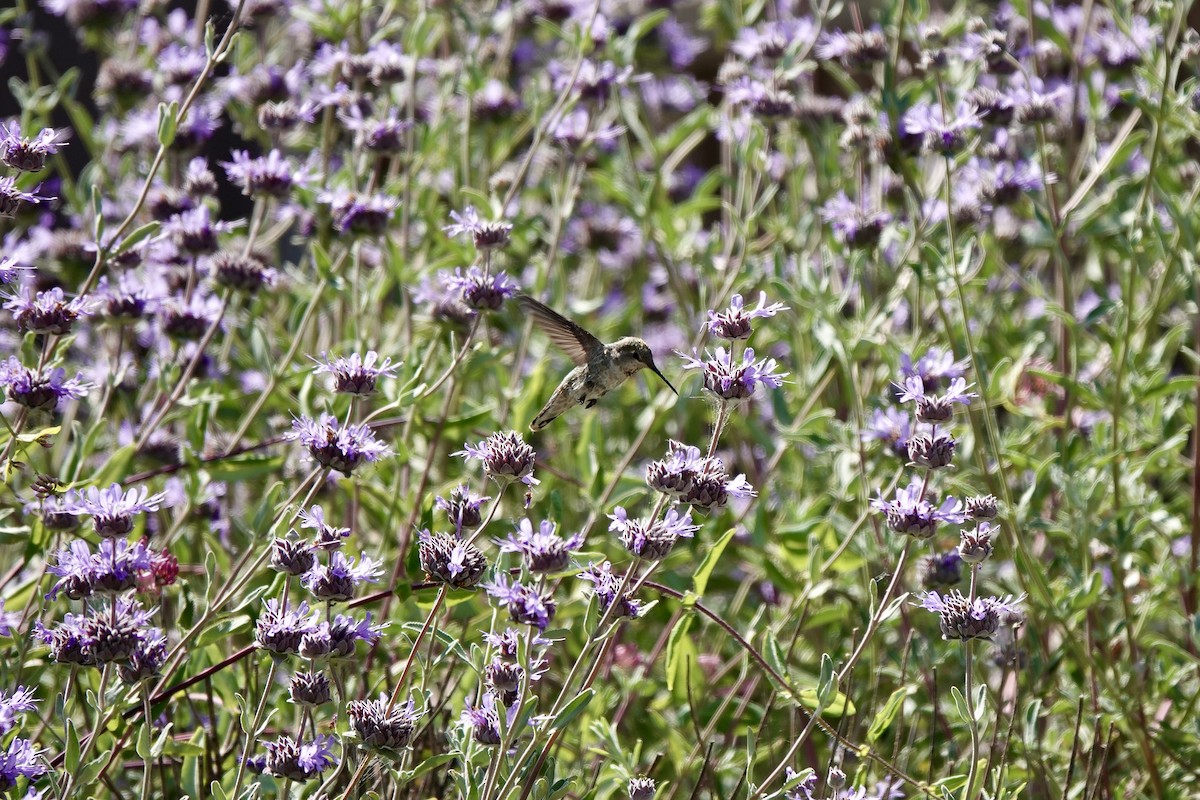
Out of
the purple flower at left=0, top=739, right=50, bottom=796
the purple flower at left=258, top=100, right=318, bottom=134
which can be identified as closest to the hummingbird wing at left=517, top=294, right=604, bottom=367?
the purple flower at left=258, top=100, right=318, bottom=134

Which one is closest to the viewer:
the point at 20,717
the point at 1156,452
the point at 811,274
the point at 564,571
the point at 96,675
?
the point at 564,571

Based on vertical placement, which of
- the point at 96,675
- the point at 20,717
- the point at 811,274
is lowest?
the point at 96,675

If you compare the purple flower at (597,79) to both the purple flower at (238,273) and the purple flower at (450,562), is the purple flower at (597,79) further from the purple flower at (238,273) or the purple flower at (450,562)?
the purple flower at (450,562)

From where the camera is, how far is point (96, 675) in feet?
7.08

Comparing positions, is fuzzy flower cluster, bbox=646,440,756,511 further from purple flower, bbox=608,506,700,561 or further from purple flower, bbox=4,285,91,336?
purple flower, bbox=4,285,91,336

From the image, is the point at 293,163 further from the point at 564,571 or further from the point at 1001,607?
the point at 1001,607

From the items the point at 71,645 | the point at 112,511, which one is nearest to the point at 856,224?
the point at 112,511

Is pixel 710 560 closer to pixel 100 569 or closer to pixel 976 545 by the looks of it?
pixel 976 545

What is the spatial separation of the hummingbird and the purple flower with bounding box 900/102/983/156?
692 mm

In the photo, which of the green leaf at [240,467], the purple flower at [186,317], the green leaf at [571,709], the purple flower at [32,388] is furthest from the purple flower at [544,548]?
the purple flower at [186,317]

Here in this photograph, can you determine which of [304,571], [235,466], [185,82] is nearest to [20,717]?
[304,571]

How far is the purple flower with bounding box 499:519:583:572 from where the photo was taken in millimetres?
1668

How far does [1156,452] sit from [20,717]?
1.94 m

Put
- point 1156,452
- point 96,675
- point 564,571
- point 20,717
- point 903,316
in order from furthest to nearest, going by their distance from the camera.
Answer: point 903,316, point 1156,452, point 96,675, point 20,717, point 564,571
